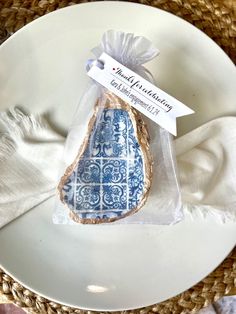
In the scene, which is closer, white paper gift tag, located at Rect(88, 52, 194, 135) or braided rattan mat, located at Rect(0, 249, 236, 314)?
white paper gift tag, located at Rect(88, 52, 194, 135)

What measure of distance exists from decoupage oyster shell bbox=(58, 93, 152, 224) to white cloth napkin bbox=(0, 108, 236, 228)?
4 cm

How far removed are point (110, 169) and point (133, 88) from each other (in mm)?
92

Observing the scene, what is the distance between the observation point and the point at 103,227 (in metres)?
0.70

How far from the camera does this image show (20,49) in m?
0.69

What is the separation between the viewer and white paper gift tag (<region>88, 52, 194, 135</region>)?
0.63 m

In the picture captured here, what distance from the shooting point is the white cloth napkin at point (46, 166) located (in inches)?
26.5

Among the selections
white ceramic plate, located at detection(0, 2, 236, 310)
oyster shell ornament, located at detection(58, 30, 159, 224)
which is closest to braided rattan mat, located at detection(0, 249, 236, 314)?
white ceramic plate, located at detection(0, 2, 236, 310)

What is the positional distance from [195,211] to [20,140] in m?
0.22

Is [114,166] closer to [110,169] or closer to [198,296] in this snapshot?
[110,169]

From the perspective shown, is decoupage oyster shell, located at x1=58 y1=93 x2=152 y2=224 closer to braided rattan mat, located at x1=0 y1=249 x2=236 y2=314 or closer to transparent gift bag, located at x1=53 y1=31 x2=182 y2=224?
transparent gift bag, located at x1=53 y1=31 x2=182 y2=224

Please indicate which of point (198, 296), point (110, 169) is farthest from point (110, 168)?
point (198, 296)

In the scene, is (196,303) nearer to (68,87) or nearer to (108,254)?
(108,254)

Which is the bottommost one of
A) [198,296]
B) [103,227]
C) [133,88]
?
[198,296]

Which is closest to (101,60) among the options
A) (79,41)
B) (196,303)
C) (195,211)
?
(79,41)
